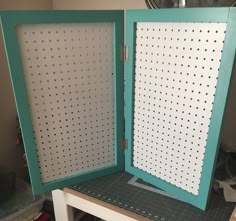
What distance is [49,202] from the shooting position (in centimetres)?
162

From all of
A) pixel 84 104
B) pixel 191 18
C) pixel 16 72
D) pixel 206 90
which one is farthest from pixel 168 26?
pixel 16 72

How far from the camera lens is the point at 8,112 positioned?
1654mm

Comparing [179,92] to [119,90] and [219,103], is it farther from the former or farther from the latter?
[119,90]

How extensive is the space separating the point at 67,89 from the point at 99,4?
2.66ft

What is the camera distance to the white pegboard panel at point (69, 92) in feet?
2.85

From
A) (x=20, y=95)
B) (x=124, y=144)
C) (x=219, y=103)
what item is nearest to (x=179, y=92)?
(x=219, y=103)

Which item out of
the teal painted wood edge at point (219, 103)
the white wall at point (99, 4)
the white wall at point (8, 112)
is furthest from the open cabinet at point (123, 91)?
the white wall at point (8, 112)

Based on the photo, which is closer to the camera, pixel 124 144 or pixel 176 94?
pixel 176 94

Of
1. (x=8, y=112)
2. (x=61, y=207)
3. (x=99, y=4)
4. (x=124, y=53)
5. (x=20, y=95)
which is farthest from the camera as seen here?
(x=8, y=112)

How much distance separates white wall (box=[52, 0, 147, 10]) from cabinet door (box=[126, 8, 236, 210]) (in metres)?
0.53

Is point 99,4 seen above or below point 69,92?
above

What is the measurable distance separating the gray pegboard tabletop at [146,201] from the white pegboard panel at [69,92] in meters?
0.10

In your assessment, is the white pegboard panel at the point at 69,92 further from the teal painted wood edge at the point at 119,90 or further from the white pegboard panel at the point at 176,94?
the white pegboard panel at the point at 176,94

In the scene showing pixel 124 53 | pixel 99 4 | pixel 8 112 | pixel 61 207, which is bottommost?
pixel 61 207
